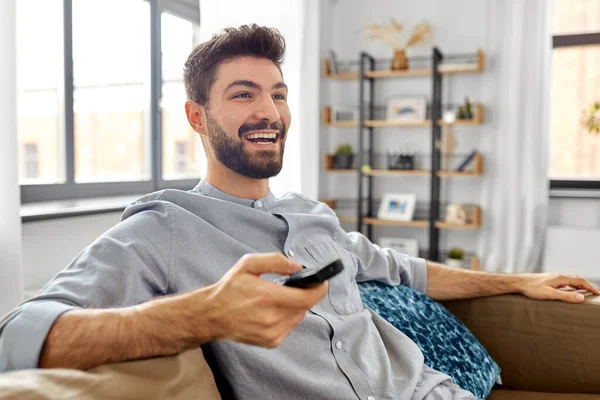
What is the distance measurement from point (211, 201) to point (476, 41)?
3328 millimetres

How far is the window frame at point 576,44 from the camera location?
389 centimetres

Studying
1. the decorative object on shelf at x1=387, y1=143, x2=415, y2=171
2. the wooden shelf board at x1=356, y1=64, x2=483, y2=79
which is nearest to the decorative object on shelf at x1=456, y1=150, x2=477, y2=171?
the decorative object on shelf at x1=387, y1=143, x2=415, y2=171

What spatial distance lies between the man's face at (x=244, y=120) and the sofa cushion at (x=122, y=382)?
0.50 m

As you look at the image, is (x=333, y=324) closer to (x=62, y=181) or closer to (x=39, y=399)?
(x=39, y=399)

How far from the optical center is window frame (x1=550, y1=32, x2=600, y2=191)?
389 centimetres

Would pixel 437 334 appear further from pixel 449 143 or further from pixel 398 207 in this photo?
pixel 449 143

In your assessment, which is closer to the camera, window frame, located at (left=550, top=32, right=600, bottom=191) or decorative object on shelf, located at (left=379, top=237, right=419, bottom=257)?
window frame, located at (left=550, top=32, right=600, bottom=191)

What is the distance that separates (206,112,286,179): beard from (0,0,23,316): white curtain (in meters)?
0.65

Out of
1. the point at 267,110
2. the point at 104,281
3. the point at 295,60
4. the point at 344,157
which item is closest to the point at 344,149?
the point at 344,157

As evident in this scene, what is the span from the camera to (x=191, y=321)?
79 cm

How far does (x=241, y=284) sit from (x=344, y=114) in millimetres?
3610

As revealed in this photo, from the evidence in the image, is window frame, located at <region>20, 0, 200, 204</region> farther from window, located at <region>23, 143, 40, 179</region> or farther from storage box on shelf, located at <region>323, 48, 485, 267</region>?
storage box on shelf, located at <region>323, 48, 485, 267</region>

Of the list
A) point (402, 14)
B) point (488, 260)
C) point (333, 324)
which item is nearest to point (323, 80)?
point (402, 14)

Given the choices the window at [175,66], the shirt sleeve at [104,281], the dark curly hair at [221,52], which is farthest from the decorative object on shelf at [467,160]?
the shirt sleeve at [104,281]
